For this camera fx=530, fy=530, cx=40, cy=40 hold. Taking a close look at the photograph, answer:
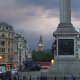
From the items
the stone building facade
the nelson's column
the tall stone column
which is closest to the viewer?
the nelson's column

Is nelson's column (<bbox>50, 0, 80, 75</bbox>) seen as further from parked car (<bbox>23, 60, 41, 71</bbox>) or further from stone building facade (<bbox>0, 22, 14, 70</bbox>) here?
stone building facade (<bbox>0, 22, 14, 70</bbox>)

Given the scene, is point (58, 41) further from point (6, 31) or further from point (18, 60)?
point (18, 60)

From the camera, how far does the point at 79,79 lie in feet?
227

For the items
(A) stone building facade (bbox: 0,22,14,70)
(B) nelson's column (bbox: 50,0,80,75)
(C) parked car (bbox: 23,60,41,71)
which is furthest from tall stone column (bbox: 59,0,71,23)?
(A) stone building facade (bbox: 0,22,14,70)

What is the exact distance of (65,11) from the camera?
84375 millimetres

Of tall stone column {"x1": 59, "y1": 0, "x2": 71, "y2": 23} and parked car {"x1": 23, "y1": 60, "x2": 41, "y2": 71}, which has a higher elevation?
tall stone column {"x1": 59, "y1": 0, "x2": 71, "y2": 23}

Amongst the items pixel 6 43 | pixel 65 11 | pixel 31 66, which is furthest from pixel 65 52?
pixel 6 43

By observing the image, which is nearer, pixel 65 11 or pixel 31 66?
pixel 31 66

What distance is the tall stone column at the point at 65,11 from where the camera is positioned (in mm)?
84375

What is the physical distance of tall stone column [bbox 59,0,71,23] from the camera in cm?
8438

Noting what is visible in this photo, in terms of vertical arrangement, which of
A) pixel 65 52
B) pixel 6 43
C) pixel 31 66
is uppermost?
pixel 6 43

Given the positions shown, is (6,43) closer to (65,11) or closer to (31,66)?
(65,11)

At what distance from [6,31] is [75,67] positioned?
8790 centimetres

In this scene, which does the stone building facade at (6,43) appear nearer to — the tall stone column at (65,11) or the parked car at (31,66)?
the parked car at (31,66)
